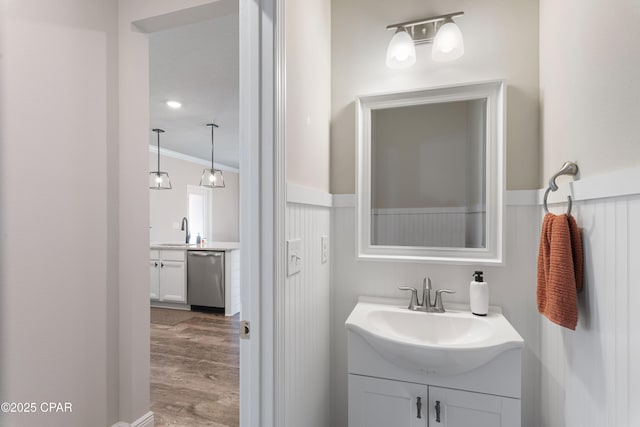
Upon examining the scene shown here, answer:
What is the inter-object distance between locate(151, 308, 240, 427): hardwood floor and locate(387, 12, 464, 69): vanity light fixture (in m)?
2.31

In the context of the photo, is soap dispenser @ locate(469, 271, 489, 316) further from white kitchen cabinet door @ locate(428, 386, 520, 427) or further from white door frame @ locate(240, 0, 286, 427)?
white door frame @ locate(240, 0, 286, 427)

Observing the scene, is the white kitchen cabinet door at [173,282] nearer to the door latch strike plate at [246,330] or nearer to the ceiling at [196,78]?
the ceiling at [196,78]

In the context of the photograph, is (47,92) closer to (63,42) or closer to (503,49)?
(63,42)

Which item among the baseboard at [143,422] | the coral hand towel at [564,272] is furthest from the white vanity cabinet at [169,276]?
the coral hand towel at [564,272]

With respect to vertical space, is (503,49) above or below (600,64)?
above

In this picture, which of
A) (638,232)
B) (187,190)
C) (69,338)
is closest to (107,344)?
(69,338)

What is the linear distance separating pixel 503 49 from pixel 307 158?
1.06 meters

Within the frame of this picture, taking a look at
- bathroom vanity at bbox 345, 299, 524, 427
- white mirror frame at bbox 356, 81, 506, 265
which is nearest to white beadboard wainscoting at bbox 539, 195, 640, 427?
bathroom vanity at bbox 345, 299, 524, 427

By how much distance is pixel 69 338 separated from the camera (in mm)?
1396

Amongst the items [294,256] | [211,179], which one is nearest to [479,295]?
[294,256]

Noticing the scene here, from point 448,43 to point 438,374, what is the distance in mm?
1423

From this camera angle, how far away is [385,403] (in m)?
1.20

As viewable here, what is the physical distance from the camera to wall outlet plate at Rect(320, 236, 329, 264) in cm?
144

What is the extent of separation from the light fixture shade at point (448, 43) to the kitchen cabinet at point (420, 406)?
56.5 inches
